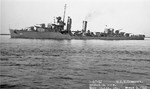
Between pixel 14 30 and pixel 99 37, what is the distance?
3913 centimetres

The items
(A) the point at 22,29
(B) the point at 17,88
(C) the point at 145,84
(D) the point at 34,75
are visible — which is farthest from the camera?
(A) the point at 22,29

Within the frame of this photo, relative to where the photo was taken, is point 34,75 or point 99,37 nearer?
point 34,75

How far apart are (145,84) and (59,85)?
13.3ft

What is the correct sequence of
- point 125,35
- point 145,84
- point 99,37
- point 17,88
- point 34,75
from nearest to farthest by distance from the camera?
point 17,88, point 145,84, point 34,75, point 99,37, point 125,35

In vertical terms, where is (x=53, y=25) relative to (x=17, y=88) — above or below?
above

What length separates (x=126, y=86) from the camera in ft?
29.3

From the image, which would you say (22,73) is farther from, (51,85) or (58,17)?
(58,17)

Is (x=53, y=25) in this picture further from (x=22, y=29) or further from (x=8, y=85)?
(x=8, y=85)

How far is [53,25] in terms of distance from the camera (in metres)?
73.2

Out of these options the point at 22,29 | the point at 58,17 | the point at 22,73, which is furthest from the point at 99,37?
the point at 22,73

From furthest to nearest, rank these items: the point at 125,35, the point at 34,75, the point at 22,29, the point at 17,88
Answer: the point at 125,35, the point at 22,29, the point at 34,75, the point at 17,88

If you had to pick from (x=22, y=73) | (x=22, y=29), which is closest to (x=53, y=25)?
(x=22, y=29)

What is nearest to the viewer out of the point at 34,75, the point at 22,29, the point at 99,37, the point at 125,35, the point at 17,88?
the point at 17,88

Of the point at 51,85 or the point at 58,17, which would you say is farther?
the point at 58,17
